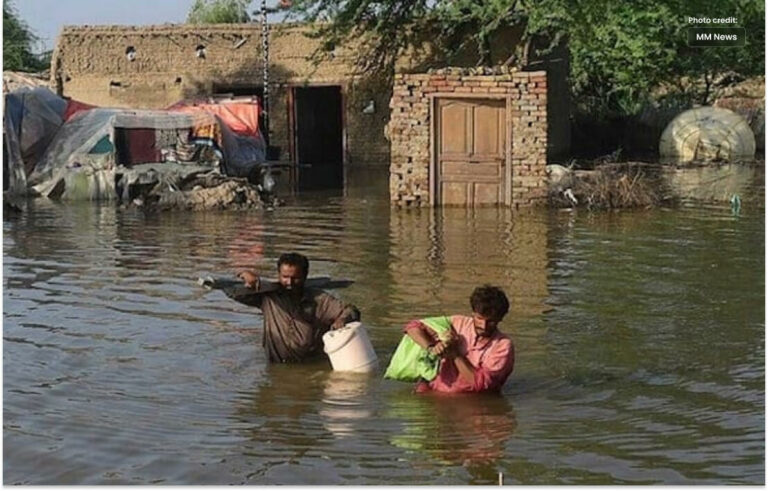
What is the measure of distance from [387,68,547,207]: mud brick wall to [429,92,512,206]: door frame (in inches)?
1.4

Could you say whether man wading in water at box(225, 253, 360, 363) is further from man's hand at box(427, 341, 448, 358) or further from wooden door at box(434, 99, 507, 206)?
wooden door at box(434, 99, 507, 206)

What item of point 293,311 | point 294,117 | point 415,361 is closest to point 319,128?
point 294,117

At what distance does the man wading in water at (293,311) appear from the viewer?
25.3 feet

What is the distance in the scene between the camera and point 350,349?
7648 millimetres

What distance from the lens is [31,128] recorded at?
2075 centimetres

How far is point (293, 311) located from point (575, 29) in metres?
14.3

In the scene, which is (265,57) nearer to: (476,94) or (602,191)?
(476,94)

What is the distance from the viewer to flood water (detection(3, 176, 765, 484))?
588cm

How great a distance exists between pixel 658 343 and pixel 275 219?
9160 millimetres

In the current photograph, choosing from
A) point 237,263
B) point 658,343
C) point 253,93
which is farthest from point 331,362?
point 253,93

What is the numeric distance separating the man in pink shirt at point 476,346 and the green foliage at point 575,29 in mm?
14701

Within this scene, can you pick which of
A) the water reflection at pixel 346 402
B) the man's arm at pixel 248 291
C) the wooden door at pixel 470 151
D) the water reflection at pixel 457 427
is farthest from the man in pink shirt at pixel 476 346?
the wooden door at pixel 470 151

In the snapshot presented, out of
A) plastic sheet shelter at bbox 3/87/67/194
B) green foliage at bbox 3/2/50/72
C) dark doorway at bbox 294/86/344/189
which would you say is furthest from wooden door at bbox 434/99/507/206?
green foliage at bbox 3/2/50/72

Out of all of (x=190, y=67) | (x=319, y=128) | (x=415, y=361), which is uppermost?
(x=190, y=67)
